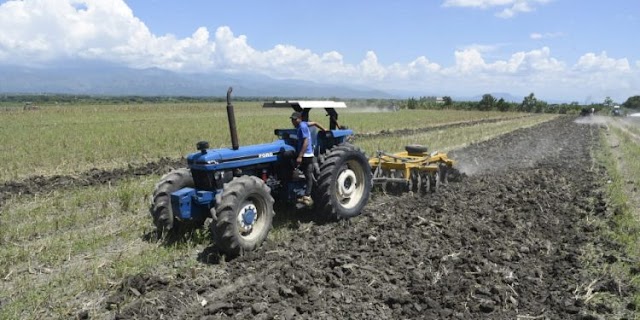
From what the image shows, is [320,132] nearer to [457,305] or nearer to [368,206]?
[368,206]

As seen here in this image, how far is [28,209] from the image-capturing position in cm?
787

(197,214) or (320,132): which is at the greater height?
(320,132)

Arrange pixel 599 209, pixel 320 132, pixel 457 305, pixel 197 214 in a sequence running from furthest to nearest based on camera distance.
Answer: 1. pixel 599 209
2. pixel 320 132
3. pixel 197 214
4. pixel 457 305

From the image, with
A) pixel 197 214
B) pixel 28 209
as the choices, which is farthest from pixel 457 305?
pixel 28 209

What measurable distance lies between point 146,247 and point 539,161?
37.0 ft

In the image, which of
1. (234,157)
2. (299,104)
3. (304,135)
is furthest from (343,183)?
(234,157)

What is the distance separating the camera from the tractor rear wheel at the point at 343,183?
6809 mm

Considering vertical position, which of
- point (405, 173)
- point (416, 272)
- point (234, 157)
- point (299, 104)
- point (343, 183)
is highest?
point (299, 104)

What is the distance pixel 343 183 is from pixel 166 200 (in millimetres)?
2609

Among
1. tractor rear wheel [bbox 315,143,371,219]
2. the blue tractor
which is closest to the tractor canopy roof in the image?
the blue tractor

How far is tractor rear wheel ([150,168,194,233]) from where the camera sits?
5895mm

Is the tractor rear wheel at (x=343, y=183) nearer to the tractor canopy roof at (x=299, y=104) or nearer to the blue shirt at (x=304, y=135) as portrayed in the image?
the blue shirt at (x=304, y=135)

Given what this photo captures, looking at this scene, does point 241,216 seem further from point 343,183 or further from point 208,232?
point 343,183

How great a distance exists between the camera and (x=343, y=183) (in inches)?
287
